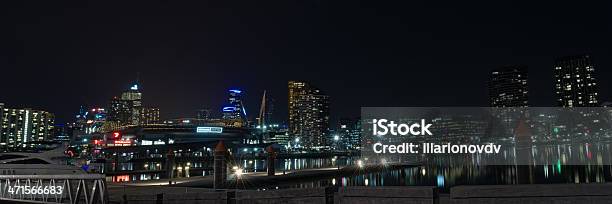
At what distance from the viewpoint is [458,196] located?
839cm

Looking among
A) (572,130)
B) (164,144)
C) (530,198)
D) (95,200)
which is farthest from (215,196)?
(572,130)

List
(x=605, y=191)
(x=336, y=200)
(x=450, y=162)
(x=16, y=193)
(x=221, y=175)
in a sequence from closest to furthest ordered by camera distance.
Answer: (x=605, y=191), (x=336, y=200), (x=16, y=193), (x=221, y=175), (x=450, y=162)

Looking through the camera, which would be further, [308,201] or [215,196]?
[215,196]

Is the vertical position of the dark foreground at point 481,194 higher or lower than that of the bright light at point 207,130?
lower

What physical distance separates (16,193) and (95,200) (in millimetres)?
6385

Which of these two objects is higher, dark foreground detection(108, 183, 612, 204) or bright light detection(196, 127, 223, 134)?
bright light detection(196, 127, 223, 134)

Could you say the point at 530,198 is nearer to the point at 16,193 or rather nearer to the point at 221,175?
the point at 16,193
